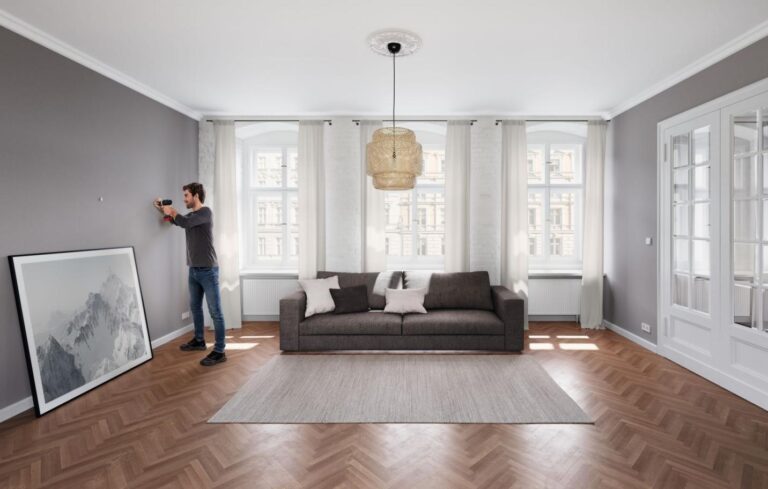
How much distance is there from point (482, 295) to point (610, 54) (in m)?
2.64

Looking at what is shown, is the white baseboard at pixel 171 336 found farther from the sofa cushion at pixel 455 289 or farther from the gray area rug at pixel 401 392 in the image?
the sofa cushion at pixel 455 289

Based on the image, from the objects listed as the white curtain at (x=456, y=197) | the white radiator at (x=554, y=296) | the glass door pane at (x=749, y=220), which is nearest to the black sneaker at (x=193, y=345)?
the white curtain at (x=456, y=197)

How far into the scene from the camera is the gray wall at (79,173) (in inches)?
111

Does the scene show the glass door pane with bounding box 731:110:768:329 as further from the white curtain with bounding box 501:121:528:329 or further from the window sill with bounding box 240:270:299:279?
the window sill with bounding box 240:270:299:279

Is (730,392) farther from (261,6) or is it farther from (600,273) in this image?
(261,6)

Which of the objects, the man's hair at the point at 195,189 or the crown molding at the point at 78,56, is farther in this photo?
the man's hair at the point at 195,189

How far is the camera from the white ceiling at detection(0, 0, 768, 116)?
2.69m

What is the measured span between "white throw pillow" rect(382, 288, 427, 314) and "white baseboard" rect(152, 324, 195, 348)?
2.52 meters

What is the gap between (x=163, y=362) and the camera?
12.9ft

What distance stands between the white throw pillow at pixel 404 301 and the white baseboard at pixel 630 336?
244 centimetres

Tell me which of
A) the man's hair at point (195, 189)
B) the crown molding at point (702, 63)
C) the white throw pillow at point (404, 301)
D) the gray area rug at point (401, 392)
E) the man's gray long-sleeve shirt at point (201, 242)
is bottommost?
the gray area rug at point (401, 392)

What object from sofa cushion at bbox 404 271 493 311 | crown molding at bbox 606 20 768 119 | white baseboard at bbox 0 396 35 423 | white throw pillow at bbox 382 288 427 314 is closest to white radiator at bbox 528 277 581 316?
sofa cushion at bbox 404 271 493 311

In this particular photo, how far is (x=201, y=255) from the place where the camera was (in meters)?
4.04

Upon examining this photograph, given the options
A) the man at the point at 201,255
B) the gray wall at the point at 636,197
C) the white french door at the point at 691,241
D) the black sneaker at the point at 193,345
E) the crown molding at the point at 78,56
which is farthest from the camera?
the black sneaker at the point at 193,345
